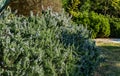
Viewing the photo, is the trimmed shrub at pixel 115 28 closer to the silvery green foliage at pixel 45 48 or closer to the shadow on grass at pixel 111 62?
the shadow on grass at pixel 111 62

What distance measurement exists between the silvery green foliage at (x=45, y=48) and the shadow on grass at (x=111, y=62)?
2.08 m

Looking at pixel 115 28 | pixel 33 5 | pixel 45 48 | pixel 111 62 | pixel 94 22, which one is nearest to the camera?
pixel 45 48

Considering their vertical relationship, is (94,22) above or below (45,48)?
below

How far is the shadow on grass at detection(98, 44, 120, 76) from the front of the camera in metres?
8.25

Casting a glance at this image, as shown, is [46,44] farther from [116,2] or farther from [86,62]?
[116,2]

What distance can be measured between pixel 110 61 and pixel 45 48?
4038 millimetres

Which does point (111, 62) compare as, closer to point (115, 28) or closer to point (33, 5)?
point (33, 5)

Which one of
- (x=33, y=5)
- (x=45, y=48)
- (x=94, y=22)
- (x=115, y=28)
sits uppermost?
(x=33, y=5)

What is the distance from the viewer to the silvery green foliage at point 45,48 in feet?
16.7

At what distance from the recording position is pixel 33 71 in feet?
16.9

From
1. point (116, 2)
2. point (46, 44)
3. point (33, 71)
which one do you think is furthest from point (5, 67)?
point (116, 2)

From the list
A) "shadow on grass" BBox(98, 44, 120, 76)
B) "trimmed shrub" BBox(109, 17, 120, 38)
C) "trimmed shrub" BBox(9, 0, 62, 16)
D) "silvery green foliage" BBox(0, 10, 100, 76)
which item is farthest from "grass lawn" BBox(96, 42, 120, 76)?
"trimmed shrub" BBox(109, 17, 120, 38)

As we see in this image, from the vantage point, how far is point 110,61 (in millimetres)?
9188

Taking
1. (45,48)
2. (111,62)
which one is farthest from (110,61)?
(45,48)
